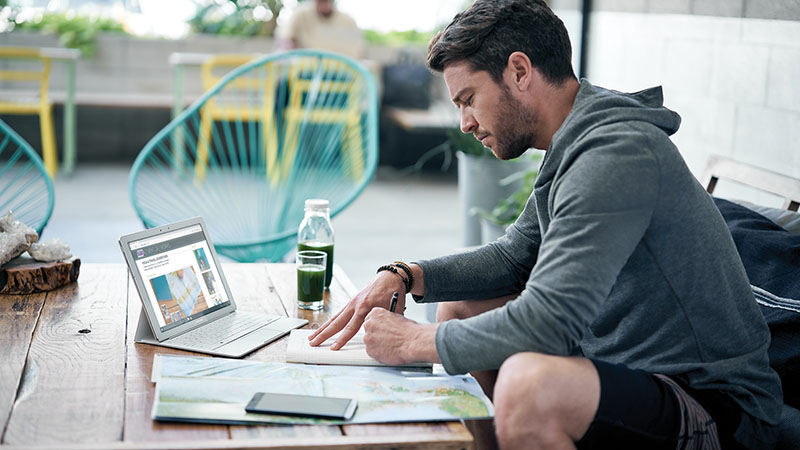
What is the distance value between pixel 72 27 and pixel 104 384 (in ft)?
19.4

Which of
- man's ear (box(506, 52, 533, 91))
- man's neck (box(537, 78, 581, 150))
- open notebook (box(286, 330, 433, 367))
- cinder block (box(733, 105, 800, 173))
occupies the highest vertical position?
man's ear (box(506, 52, 533, 91))

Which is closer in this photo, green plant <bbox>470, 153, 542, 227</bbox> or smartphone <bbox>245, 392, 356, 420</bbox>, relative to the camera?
smartphone <bbox>245, 392, 356, 420</bbox>

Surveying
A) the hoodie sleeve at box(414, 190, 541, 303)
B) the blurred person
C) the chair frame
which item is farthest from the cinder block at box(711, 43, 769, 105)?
the blurred person

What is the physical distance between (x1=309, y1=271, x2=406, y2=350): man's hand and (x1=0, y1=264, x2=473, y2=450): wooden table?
8 cm

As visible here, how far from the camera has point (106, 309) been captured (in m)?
1.82

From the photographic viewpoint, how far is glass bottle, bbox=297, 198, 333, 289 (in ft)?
6.55

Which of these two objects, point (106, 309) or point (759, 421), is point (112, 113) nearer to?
point (106, 309)

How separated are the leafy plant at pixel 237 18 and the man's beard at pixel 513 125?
5666 mm

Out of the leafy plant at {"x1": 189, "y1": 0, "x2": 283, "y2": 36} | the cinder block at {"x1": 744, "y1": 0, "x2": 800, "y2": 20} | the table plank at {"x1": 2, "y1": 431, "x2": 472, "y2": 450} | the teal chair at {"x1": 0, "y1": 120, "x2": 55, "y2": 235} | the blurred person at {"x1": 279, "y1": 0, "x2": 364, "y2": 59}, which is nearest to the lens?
the table plank at {"x1": 2, "y1": 431, "x2": 472, "y2": 450}

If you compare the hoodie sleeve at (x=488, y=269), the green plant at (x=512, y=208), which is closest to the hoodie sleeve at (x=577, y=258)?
the hoodie sleeve at (x=488, y=269)

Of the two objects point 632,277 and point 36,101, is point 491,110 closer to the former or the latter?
point 632,277

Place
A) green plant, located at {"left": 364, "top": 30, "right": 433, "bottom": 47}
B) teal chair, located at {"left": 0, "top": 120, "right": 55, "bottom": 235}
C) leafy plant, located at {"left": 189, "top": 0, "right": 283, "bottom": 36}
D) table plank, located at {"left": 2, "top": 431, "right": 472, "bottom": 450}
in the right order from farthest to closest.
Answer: green plant, located at {"left": 364, "top": 30, "right": 433, "bottom": 47}, leafy plant, located at {"left": 189, "top": 0, "right": 283, "bottom": 36}, teal chair, located at {"left": 0, "top": 120, "right": 55, "bottom": 235}, table plank, located at {"left": 2, "top": 431, "right": 472, "bottom": 450}

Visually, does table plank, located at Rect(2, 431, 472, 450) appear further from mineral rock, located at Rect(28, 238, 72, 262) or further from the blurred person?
the blurred person

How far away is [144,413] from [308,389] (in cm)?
24
